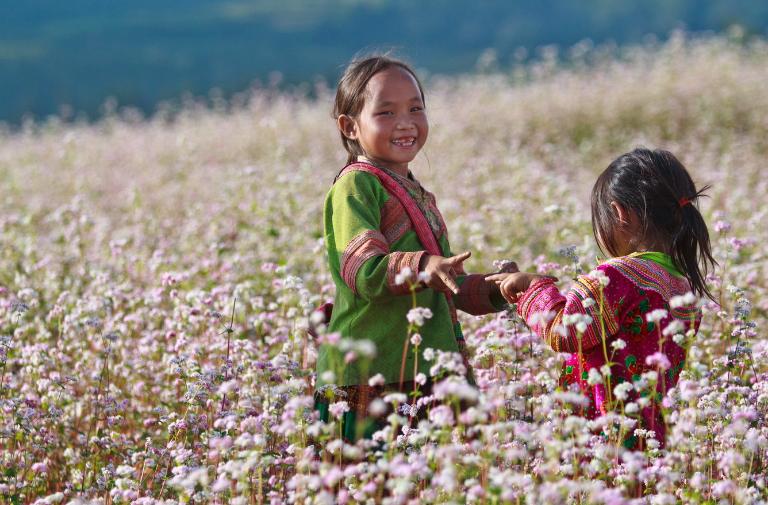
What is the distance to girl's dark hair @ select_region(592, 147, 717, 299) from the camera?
11.7ft

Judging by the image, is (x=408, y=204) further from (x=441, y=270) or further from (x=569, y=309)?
(x=569, y=309)

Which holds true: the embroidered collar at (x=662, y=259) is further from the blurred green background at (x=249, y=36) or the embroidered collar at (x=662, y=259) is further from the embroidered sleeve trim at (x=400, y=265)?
the blurred green background at (x=249, y=36)

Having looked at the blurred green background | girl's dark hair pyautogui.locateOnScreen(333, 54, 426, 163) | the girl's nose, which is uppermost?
the blurred green background

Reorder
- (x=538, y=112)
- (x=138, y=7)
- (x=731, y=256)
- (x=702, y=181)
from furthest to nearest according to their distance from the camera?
1. (x=138, y=7)
2. (x=538, y=112)
3. (x=702, y=181)
4. (x=731, y=256)

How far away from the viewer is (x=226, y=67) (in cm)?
6956

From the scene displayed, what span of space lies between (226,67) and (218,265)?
6482 centimetres

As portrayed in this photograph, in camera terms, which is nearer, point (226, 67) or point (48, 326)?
point (48, 326)

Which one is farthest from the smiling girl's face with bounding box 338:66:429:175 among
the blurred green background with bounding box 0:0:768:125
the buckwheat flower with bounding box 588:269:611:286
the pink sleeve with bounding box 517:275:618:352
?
the blurred green background with bounding box 0:0:768:125

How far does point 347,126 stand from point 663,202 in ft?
4.05

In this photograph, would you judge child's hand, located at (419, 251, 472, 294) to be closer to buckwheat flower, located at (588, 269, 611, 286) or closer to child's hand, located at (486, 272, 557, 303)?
child's hand, located at (486, 272, 557, 303)

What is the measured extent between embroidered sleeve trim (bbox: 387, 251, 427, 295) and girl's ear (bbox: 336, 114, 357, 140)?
2.43ft

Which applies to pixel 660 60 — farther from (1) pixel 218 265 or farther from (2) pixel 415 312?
(2) pixel 415 312

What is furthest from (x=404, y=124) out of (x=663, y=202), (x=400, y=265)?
(x=663, y=202)

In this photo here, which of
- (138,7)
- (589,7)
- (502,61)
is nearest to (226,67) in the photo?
(502,61)
